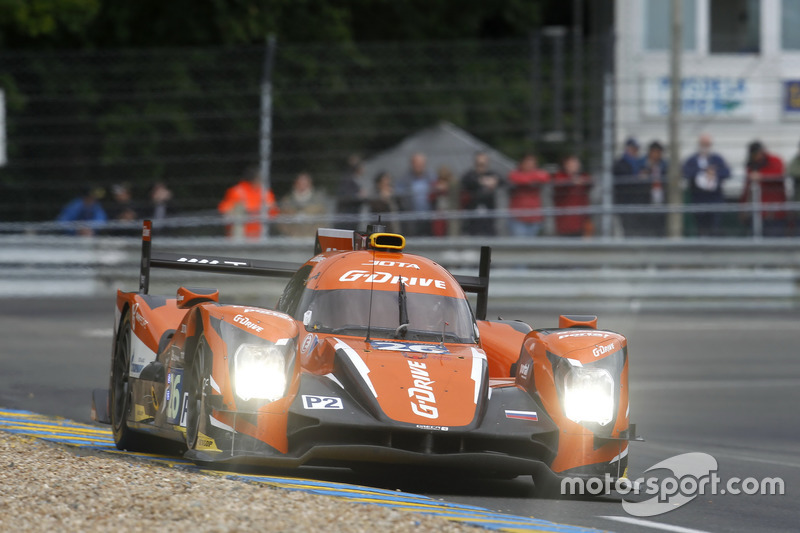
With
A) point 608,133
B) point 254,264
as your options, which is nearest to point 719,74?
point 608,133

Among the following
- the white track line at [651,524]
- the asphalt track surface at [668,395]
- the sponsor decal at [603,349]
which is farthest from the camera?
the sponsor decal at [603,349]

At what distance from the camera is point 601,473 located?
7.54 meters

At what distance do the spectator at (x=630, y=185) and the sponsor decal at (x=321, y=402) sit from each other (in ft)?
37.4

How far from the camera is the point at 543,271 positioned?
718 inches

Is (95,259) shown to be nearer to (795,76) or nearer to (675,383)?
(675,383)

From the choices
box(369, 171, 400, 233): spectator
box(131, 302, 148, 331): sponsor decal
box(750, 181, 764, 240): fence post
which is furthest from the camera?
box(750, 181, 764, 240): fence post

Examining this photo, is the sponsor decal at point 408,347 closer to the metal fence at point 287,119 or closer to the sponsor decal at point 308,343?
the sponsor decal at point 308,343

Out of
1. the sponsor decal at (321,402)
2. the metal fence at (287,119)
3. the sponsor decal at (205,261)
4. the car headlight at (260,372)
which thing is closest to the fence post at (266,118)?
the metal fence at (287,119)

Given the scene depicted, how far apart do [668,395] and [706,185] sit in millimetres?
6451

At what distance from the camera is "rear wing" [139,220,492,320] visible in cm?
939

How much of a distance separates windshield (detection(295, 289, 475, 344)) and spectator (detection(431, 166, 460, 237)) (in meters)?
9.80

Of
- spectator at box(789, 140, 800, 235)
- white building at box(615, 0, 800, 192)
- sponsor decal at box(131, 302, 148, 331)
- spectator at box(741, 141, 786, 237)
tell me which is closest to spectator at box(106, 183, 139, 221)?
white building at box(615, 0, 800, 192)

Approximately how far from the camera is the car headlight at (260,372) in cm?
718

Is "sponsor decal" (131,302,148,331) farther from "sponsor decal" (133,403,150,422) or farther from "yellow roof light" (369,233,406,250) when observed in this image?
"yellow roof light" (369,233,406,250)
